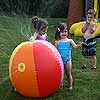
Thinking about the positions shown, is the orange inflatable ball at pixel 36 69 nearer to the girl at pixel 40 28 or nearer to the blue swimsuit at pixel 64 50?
the blue swimsuit at pixel 64 50

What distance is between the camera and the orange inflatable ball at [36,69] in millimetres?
5000

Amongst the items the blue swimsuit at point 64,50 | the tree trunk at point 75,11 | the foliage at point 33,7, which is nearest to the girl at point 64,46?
the blue swimsuit at point 64,50

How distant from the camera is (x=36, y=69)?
4992mm

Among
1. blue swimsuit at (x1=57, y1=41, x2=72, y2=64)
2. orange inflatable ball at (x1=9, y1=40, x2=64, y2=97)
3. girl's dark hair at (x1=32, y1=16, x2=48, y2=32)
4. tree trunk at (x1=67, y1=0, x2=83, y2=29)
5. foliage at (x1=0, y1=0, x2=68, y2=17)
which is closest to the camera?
orange inflatable ball at (x1=9, y1=40, x2=64, y2=97)

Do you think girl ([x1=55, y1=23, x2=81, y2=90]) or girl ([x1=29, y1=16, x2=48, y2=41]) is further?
girl ([x1=29, y1=16, x2=48, y2=41])

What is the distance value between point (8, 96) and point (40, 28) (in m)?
1.23

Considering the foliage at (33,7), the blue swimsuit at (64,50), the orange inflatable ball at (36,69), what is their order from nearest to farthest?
the orange inflatable ball at (36,69)
the blue swimsuit at (64,50)
the foliage at (33,7)

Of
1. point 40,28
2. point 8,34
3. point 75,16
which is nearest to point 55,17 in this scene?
point 75,16

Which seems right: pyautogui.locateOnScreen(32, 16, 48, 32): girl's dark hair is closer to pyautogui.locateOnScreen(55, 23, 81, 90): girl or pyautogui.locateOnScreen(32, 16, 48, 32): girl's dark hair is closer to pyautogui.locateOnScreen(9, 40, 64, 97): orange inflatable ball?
pyautogui.locateOnScreen(55, 23, 81, 90): girl

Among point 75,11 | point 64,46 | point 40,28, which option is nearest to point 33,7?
point 75,11

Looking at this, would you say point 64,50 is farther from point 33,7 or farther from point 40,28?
point 33,7

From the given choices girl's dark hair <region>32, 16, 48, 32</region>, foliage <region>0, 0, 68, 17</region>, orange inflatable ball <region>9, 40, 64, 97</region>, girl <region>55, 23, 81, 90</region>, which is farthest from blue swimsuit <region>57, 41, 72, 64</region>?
foliage <region>0, 0, 68, 17</region>

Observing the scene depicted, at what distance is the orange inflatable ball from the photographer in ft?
16.4

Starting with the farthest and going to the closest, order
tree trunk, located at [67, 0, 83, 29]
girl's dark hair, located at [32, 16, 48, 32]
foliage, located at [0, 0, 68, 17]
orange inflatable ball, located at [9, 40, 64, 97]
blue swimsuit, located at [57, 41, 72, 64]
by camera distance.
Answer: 1. foliage, located at [0, 0, 68, 17]
2. tree trunk, located at [67, 0, 83, 29]
3. girl's dark hair, located at [32, 16, 48, 32]
4. blue swimsuit, located at [57, 41, 72, 64]
5. orange inflatable ball, located at [9, 40, 64, 97]
